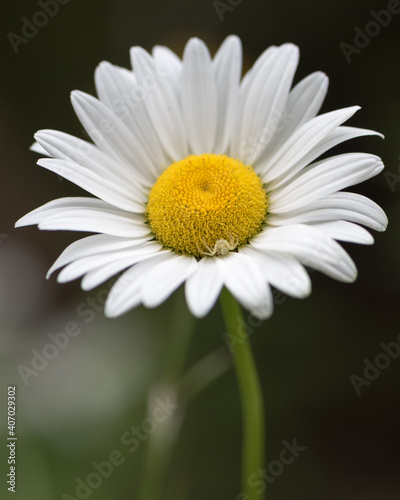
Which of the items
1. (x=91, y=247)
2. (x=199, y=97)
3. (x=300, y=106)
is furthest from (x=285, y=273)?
(x=199, y=97)

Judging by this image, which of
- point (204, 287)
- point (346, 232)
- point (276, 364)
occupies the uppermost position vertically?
point (204, 287)

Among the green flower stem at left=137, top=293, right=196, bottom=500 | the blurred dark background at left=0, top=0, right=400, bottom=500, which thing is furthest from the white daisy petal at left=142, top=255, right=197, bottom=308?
the blurred dark background at left=0, top=0, right=400, bottom=500

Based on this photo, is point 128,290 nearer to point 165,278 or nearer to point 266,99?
point 165,278

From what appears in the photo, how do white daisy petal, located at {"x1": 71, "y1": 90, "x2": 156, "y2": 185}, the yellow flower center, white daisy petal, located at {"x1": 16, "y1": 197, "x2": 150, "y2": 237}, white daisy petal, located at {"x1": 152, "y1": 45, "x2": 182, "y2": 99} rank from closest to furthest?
white daisy petal, located at {"x1": 16, "y1": 197, "x2": 150, "y2": 237}, the yellow flower center, white daisy petal, located at {"x1": 71, "y1": 90, "x2": 156, "y2": 185}, white daisy petal, located at {"x1": 152, "y1": 45, "x2": 182, "y2": 99}

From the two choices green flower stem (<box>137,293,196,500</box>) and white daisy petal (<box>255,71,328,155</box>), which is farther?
green flower stem (<box>137,293,196,500</box>)

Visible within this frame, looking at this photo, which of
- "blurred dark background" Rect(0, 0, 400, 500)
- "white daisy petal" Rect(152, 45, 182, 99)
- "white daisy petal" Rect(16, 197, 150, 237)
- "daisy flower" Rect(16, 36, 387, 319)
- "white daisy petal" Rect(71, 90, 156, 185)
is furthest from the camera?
"blurred dark background" Rect(0, 0, 400, 500)

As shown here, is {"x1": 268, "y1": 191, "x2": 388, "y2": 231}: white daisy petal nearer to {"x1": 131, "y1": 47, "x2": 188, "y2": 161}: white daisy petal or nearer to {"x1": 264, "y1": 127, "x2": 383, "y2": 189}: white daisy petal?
{"x1": 264, "y1": 127, "x2": 383, "y2": 189}: white daisy petal
